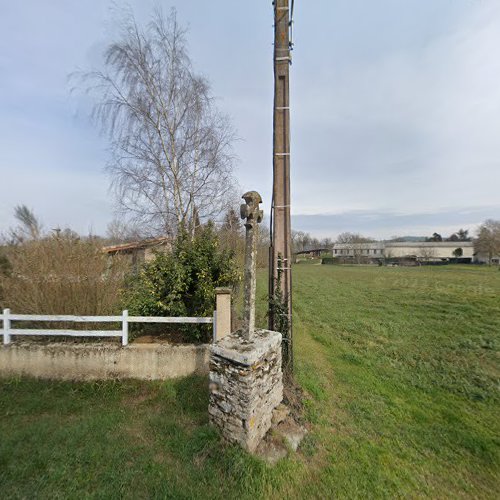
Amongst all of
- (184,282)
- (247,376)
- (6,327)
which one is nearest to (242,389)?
(247,376)

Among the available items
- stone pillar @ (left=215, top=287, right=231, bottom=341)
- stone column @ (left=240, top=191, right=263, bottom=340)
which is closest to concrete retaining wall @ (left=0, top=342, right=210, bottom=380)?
stone pillar @ (left=215, top=287, right=231, bottom=341)

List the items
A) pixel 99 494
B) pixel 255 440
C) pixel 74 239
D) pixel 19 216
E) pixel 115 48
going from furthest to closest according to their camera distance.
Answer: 1. pixel 115 48
2. pixel 19 216
3. pixel 74 239
4. pixel 255 440
5. pixel 99 494

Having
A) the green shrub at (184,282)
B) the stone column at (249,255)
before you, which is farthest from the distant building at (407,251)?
the stone column at (249,255)

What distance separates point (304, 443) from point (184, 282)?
11.6ft

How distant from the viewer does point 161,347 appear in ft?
14.8

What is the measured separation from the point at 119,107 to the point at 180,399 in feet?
33.1

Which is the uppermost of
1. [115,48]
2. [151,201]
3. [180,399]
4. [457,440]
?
[115,48]

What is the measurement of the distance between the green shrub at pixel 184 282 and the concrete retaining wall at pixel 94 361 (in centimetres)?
60

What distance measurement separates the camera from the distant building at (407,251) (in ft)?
213

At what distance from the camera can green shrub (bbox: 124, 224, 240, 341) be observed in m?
5.20

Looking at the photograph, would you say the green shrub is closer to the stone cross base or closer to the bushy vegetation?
the bushy vegetation

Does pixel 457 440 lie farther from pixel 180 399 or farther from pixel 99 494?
pixel 99 494

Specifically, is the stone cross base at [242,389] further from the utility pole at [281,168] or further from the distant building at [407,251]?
the distant building at [407,251]

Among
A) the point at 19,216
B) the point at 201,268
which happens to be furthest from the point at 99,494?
the point at 19,216
